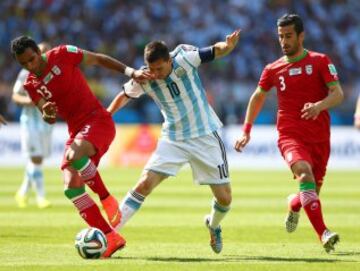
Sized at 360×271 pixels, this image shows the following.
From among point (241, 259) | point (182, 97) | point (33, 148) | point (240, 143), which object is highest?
point (182, 97)

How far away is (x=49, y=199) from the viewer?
16.6 metres

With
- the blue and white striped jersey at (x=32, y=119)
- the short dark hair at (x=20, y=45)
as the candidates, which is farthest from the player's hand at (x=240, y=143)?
the blue and white striped jersey at (x=32, y=119)

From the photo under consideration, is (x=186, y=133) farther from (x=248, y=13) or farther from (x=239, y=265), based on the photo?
(x=248, y=13)

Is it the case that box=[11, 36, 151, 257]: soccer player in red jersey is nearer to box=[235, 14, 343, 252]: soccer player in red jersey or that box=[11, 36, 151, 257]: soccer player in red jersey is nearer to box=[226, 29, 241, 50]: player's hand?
box=[226, 29, 241, 50]: player's hand

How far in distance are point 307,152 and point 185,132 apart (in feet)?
4.33

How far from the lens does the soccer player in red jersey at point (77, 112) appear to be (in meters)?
8.55

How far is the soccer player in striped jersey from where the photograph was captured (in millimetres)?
8680

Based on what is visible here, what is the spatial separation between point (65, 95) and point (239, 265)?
2526 mm

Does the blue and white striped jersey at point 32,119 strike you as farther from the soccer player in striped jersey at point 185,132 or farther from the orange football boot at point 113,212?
the orange football boot at point 113,212

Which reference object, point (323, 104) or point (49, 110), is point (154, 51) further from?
point (323, 104)

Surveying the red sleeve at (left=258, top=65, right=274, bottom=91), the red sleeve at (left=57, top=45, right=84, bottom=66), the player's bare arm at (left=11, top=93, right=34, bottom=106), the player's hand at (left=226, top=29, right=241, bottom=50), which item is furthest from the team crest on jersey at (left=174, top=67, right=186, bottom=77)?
the player's bare arm at (left=11, top=93, right=34, bottom=106)

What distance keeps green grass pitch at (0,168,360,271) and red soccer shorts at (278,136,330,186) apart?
85cm

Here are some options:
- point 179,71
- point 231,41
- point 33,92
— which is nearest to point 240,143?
point 179,71

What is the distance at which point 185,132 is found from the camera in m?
8.87
